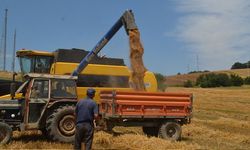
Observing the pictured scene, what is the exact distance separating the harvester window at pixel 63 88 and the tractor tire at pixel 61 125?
0.49 metres

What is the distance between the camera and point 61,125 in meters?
12.9

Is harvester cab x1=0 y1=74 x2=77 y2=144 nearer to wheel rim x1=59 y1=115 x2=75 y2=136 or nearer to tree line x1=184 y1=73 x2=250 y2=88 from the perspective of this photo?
wheel rim x1=59 y1=115 x2=75 y2=136

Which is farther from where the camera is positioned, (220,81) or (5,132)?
(220,81)

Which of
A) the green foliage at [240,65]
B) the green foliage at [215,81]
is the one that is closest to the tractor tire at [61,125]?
the green foliage at [215,81]

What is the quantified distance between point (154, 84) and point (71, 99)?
7.32 m

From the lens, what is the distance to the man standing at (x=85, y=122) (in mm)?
9570

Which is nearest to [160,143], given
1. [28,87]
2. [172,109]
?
[172,109]

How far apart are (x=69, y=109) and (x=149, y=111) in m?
2.75

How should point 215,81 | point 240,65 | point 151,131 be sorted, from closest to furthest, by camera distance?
point 151,131 → point 215,81 → point 240,65

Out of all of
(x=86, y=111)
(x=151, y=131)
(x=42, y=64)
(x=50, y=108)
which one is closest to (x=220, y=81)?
(x=42, y=64)

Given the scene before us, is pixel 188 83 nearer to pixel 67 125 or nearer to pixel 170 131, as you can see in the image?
pixel 170 131

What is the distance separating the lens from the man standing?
9.57 metres

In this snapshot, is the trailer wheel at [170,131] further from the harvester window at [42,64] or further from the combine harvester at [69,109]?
the harvester window at [42,64]

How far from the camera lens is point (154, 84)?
20125 mm
